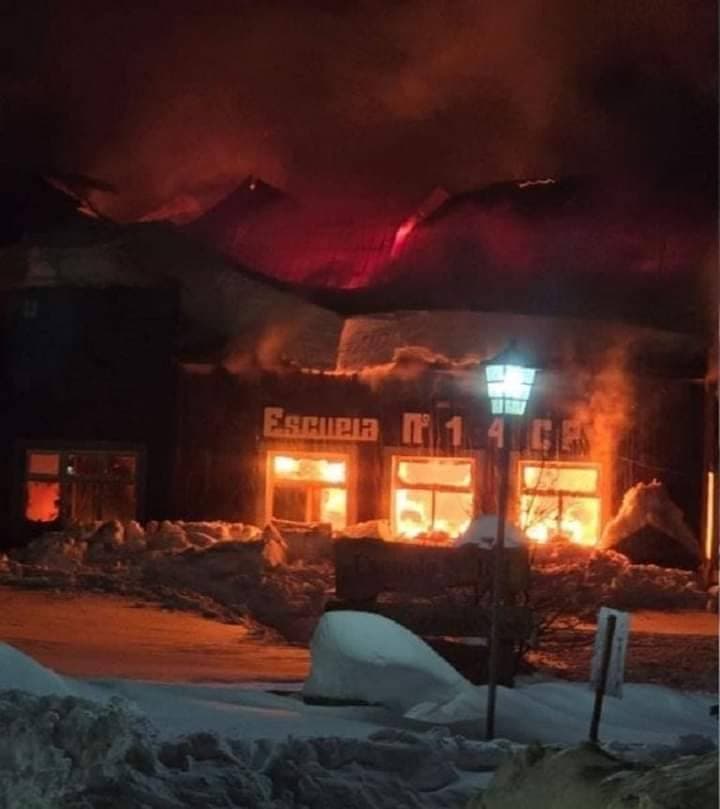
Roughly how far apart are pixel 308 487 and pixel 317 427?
111cm

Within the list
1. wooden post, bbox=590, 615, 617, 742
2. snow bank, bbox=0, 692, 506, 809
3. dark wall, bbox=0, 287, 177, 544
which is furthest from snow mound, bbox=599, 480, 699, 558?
snow bank, bbox=0, 692, 506, 809

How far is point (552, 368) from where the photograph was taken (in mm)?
23562

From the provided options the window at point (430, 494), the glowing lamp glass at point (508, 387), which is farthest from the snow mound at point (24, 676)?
the window at point (430, 494)

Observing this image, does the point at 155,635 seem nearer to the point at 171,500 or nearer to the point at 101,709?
the point at 101,709

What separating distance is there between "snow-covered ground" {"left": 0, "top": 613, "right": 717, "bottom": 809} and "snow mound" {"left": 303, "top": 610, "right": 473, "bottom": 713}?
0.01 meters

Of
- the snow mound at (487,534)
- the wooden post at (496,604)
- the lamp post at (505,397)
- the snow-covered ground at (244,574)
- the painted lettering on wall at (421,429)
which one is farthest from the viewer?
the painted lettering on wall at (421,429)

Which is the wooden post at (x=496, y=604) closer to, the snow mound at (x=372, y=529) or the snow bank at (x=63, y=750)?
the snow bank at (x=63, y=750)

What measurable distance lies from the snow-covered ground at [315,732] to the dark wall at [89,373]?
1416cm

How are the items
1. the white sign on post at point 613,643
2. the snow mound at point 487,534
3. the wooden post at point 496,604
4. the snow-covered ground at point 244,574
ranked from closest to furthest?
the white sign on post at point 613,643 → the wooden post at point 496,604 → the snow mound at point 487,534 → the snow-covered ground at point 244,574

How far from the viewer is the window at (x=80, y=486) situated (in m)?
25.1

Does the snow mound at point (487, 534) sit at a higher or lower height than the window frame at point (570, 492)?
lower

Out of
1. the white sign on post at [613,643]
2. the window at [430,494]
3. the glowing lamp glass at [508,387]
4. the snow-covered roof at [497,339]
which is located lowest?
the white sign on post at [613,643]

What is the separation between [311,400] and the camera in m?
24.6

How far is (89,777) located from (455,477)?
1792 centimetres
